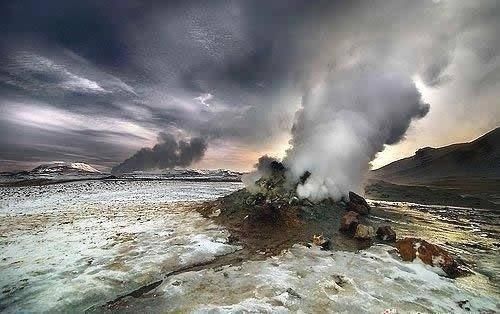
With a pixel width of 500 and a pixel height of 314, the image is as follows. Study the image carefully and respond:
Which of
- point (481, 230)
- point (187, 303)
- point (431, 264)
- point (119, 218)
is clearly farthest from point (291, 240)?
point (481, 230)

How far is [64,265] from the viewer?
11219 mm

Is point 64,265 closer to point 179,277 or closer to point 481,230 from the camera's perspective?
point 179,277

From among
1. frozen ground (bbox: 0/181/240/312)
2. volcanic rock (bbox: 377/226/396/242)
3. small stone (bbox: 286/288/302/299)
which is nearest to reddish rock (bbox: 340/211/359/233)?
volcanic rock (bbox: 377/226/396/242)

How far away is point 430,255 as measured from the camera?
38.2 feet

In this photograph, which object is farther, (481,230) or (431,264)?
(481,230)

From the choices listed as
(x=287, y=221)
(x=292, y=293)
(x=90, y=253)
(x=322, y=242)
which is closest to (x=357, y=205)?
(x=287, y=221)

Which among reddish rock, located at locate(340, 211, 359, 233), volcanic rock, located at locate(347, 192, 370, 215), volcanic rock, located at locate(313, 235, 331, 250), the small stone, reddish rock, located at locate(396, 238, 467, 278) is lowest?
the small stone

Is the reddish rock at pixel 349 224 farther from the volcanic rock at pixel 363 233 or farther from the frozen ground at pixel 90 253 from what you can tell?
the frozen ground at pixel 90 253

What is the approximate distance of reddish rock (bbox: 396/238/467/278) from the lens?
11.0 metres

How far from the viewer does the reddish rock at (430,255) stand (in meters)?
11.0

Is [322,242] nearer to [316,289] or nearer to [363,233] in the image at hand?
[363,233]

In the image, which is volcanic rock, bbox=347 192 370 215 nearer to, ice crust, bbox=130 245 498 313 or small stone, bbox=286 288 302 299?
ice crust, bbox=130 245 498 313

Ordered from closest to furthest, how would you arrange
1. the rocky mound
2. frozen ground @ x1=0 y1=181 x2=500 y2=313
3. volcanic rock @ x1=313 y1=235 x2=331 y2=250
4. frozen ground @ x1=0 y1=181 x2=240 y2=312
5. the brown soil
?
frozen ground @ x1=0 y1=181 x2=500 y2=313
frozen ground @ x1=0 y1=181 x2=240 y2=312
volcanic rock @ x1=313 y1=235 x2=331 y2=250
the rocky mound
the brown soil

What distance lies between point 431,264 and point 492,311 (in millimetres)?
3413
